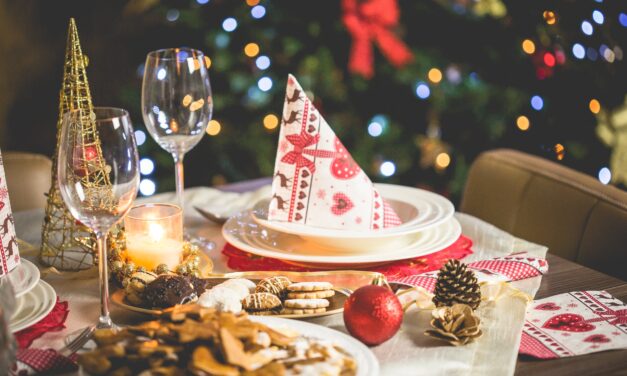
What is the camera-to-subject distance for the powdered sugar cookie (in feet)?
3.10

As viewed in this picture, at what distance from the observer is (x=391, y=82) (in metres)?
2.98

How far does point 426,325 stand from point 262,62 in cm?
197

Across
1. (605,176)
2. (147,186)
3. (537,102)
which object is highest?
(537,102)

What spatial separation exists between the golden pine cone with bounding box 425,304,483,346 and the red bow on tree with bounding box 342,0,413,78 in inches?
82.5

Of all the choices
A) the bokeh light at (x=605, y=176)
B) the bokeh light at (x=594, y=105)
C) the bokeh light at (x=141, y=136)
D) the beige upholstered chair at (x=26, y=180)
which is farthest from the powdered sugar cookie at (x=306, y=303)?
the bokeh light at (x=141, y=136)

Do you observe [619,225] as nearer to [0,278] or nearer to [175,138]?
[175,138]

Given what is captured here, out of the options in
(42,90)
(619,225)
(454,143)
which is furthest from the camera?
(454,143)

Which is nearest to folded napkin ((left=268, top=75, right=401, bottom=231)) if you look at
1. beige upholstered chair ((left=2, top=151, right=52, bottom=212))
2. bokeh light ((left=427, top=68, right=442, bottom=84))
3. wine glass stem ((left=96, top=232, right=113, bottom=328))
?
wine glass stem ((left=96, top=232, right=113, bottom=328))

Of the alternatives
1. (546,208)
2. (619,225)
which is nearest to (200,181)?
(546,208)

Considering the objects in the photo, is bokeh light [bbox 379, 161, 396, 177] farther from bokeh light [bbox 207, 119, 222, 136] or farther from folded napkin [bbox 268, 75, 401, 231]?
folded napkin [bbox 268, 75, 401, 231]

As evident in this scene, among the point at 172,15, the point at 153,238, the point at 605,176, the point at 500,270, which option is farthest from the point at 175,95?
the point at 172,15

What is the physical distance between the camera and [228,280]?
3.33ft

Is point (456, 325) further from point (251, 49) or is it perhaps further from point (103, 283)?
point (251, 49)

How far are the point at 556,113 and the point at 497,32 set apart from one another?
501 millimetres
